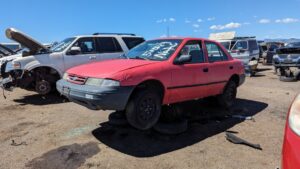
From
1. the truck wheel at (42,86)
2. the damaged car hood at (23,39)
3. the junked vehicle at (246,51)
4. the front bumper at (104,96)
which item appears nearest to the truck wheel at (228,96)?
the front bumper at (104,96)

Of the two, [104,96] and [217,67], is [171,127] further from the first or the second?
[217,67]

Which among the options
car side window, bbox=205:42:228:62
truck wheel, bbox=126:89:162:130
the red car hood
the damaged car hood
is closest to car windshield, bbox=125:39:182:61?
the red car hood

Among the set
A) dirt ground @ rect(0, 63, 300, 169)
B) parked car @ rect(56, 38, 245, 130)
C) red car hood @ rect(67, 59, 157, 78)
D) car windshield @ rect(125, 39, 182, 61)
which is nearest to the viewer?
dirt ground @ rect(0, 63, 300, 169)

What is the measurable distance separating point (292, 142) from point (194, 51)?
13.9 feet

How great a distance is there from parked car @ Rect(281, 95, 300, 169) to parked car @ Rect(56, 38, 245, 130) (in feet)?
9.28

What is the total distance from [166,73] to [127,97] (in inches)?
38.6

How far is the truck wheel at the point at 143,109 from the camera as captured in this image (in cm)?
474

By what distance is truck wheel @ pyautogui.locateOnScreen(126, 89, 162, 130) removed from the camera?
4.74 metres

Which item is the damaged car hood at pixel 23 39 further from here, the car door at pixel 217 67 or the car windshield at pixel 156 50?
the car door at pixel 217 67

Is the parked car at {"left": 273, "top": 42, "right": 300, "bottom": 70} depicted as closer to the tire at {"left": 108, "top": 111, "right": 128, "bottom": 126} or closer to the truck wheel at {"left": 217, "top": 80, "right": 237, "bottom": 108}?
the truck wheel at {"left": 217, "top": 80, "right": 237, "bottom": 108}

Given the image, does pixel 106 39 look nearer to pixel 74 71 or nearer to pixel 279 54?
pixel 74 71

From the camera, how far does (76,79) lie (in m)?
5.06

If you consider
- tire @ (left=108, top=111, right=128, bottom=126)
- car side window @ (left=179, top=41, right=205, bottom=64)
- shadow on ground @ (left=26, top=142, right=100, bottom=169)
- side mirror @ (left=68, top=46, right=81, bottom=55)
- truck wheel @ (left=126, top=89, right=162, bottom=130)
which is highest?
side mirror @ (left=68, top=46, right=81, bottom=55)

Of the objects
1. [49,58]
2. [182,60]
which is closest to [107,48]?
[49,58]
